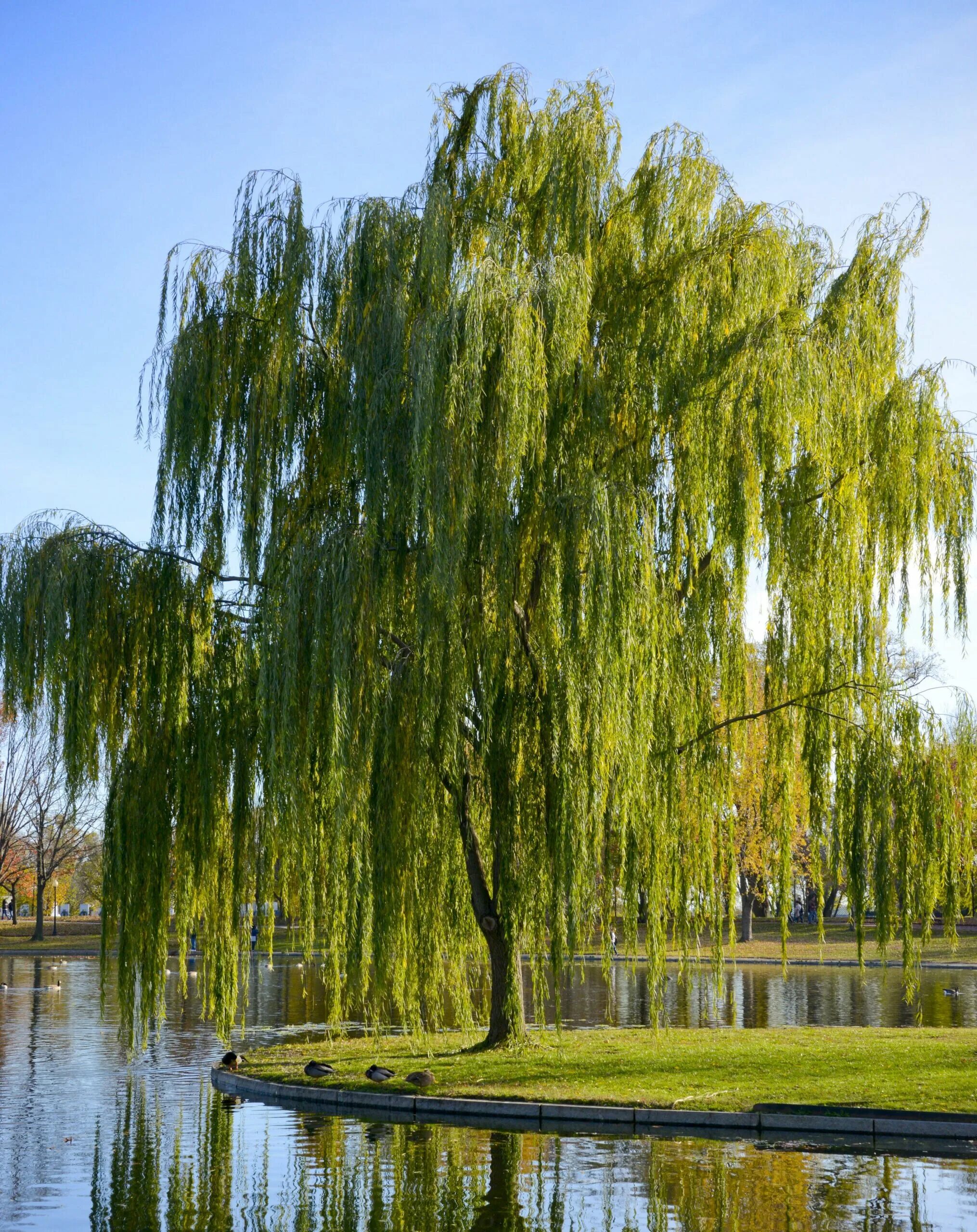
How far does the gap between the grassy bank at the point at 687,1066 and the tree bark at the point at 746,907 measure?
26120 millimetres

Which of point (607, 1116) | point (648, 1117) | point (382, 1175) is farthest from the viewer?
point (607, 1116)

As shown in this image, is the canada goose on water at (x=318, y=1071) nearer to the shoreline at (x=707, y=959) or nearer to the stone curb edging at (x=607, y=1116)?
the stone curb edging at (x=607, y=1116)

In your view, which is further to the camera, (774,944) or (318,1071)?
(774,944)

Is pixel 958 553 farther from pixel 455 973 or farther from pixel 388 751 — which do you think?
pixel 455 973

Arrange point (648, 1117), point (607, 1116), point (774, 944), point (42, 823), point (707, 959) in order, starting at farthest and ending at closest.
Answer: point (42, 823), point (774, 944), point (707, 959), point (607, 1116), point (648, 1117)

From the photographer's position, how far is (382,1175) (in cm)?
1092

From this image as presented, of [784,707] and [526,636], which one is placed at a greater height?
[526,636]

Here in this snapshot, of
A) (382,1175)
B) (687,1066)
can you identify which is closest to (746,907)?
(687,1066)

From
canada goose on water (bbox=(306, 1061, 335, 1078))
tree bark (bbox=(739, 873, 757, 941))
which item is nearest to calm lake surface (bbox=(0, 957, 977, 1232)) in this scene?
canada goose on water (bbox=(306, 1061, 335, 1078))

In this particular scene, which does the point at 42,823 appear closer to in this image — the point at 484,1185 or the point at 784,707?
the point at 784,707

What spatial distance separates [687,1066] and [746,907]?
31409 millimetres

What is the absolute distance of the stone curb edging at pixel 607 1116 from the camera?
12.4m

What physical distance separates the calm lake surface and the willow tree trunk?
9.63 ft

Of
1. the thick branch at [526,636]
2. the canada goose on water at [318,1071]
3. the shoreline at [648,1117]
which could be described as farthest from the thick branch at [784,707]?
the canada goose on water at [318,1071]
